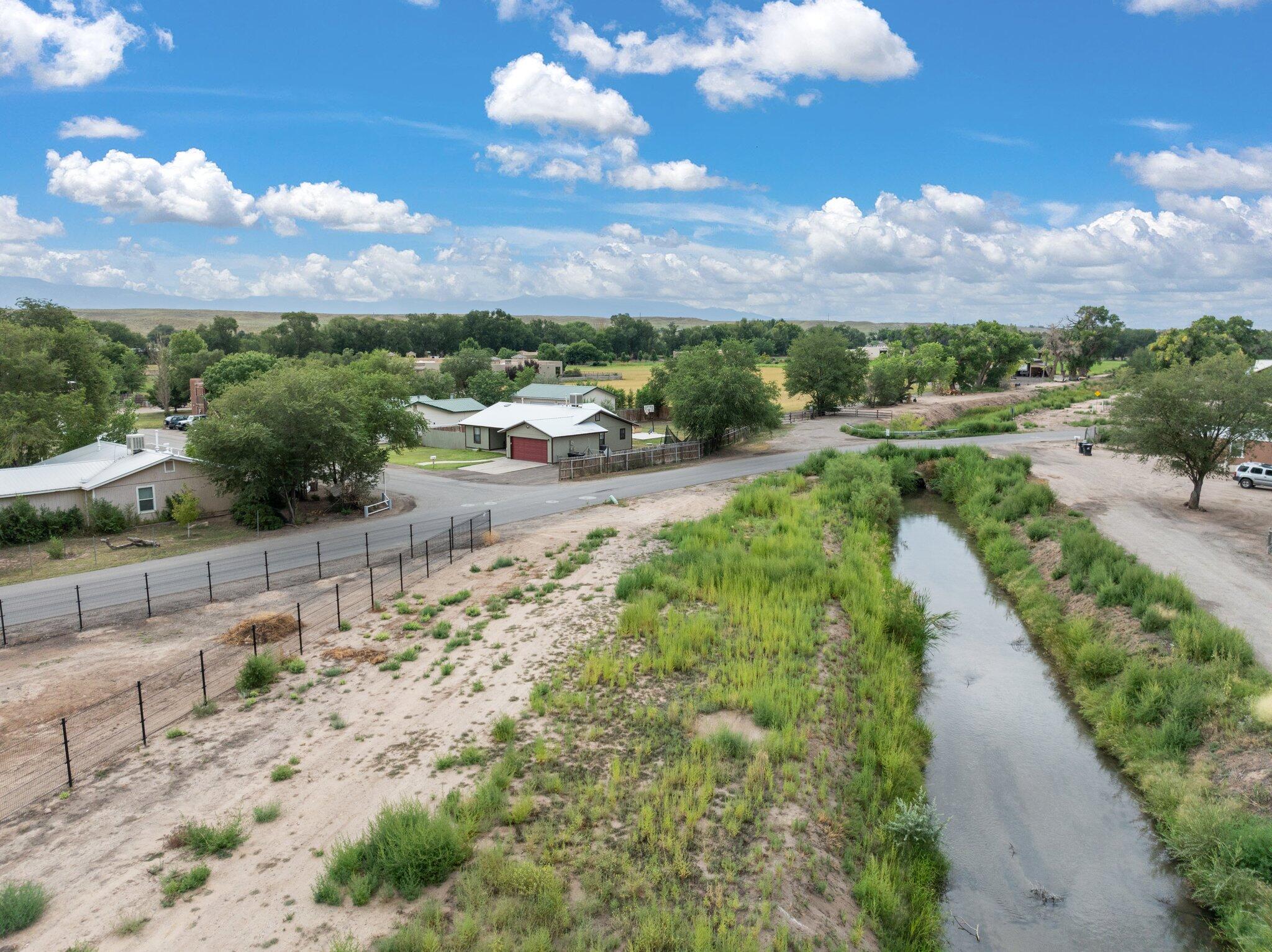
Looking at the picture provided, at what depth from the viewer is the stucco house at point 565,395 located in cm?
6939

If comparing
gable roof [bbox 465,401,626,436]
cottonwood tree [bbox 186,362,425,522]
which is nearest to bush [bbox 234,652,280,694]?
cottonwood tree [bbox 186,362,425,522]

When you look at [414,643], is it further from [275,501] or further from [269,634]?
[275,501]

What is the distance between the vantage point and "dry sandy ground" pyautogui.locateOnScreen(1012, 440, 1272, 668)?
1947 cm

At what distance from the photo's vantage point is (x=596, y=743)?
1397 centimetres

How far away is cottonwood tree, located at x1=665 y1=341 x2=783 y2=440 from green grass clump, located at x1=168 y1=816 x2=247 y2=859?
140ft

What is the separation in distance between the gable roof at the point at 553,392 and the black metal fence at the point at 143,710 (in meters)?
47.3

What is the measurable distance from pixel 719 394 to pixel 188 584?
1394 inches

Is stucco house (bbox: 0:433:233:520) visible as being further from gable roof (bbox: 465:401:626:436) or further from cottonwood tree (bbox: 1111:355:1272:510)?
cottonwood tree (bbox: 1111:355:1272:510)

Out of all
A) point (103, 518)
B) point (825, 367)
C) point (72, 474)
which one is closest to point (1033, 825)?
point (103, 518)

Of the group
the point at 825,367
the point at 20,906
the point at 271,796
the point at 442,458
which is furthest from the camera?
the point at 825,367

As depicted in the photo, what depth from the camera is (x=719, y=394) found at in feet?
168

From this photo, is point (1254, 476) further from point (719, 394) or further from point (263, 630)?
point (263, 630)

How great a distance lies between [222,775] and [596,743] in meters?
6.63

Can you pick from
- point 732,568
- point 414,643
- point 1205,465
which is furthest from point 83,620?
point 1205,465
